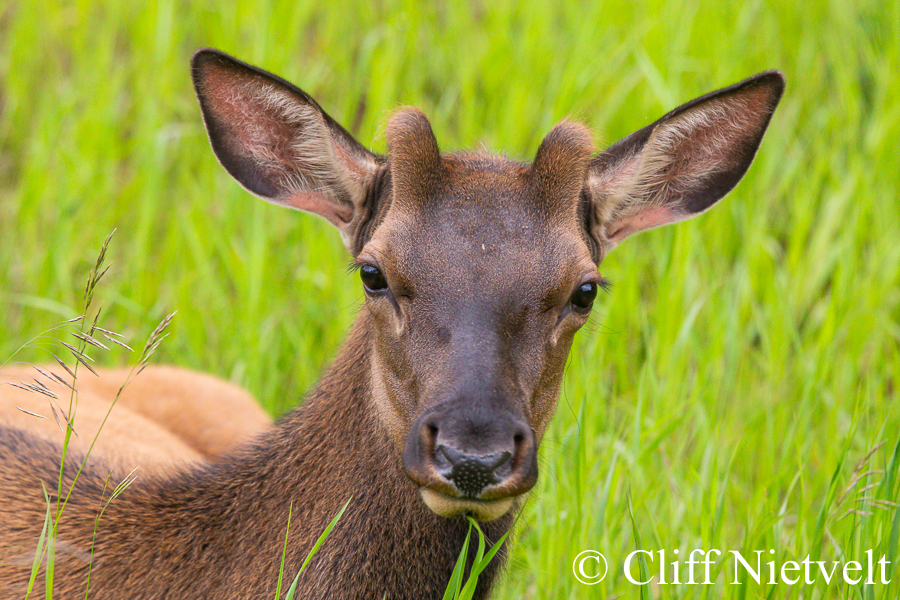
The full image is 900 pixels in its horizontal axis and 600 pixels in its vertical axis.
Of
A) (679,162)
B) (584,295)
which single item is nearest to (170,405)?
(584,295)

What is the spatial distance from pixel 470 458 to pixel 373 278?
821 millimetres

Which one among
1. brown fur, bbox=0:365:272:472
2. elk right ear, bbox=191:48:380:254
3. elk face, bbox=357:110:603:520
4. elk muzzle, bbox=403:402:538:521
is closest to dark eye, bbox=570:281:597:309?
elk face, bbox=357:110:603:520

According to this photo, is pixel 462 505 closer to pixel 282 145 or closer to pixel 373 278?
pixel 373 278

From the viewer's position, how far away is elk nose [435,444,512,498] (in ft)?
9.03

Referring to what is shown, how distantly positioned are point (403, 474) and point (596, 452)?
205cm

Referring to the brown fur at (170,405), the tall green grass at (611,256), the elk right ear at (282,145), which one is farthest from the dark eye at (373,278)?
the brown fur at (170,405)

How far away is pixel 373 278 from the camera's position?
3305 millimetres

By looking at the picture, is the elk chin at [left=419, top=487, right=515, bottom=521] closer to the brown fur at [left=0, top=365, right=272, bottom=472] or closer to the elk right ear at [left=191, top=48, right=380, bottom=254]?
the elk right ear at [left=191, top=48, right=380, bottom=254]

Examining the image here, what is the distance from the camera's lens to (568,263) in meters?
3.26

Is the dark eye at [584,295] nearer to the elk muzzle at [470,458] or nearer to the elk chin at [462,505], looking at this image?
the elk muzzle at [470,458]

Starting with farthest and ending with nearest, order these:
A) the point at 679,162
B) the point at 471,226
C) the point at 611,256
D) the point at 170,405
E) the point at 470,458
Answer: the point at 611,256 → the point at 170,405 → the point at 679,162 → the point at 471,226 → the point at 470,458

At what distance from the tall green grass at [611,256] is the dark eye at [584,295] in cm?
69

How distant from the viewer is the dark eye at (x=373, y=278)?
10.8 ft

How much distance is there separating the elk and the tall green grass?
443mm
